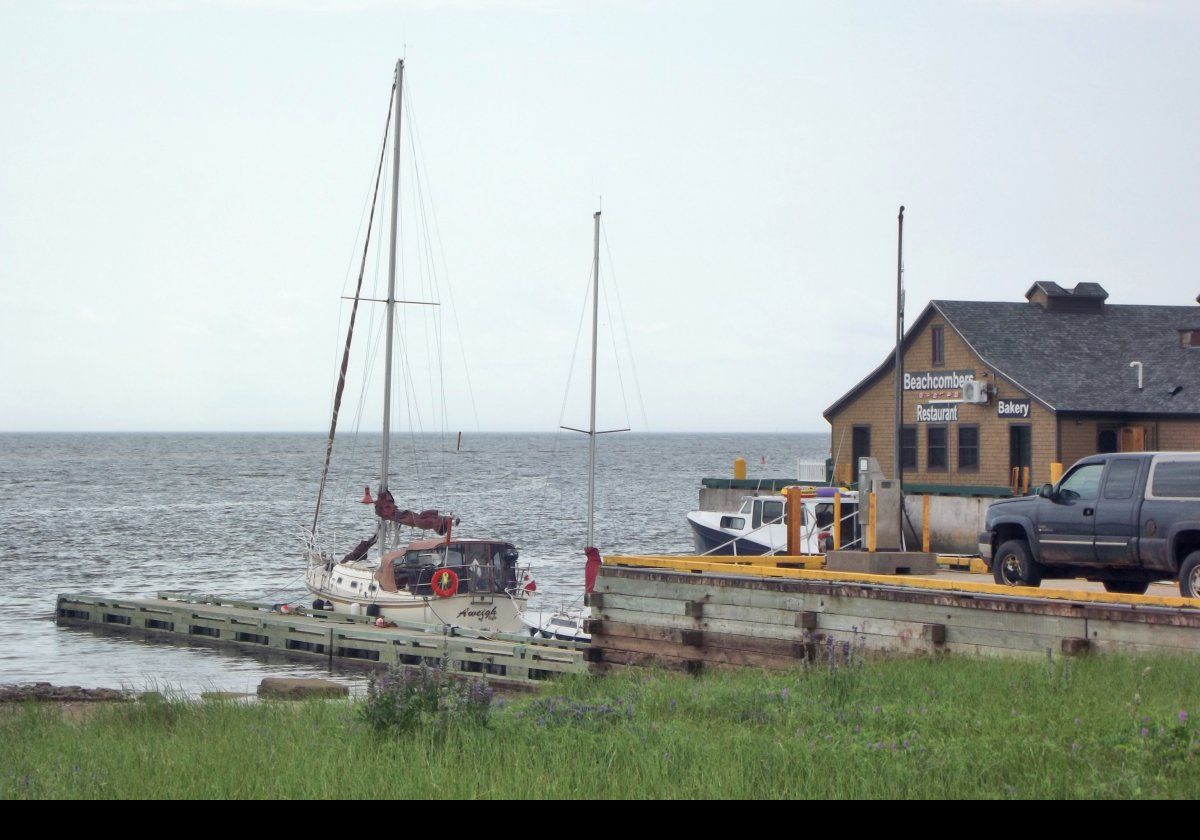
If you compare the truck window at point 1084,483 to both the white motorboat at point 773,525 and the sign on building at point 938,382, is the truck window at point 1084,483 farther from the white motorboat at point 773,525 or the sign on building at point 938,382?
the sign on building at point 938,382

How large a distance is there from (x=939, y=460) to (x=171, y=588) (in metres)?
27.3

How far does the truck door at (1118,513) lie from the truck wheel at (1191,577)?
0.94 meters

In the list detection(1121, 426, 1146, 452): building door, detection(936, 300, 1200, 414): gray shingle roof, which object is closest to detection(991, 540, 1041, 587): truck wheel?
detection(936, 300, 1200, 414): gray shingle roof

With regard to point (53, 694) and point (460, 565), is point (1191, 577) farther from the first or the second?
point (460, 565)

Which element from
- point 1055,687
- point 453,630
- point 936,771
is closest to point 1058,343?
point 453,630

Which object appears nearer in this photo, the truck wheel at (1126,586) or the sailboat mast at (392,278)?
the truck wheel at (1126,586)

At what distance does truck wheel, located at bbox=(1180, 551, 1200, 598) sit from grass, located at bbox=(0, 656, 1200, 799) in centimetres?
332

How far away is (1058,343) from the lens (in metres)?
45.8

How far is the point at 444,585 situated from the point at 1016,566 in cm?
1638

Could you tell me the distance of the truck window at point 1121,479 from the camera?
16719mm

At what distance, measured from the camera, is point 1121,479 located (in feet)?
55.3

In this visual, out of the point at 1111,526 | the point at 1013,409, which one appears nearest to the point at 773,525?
the point at 1013,409

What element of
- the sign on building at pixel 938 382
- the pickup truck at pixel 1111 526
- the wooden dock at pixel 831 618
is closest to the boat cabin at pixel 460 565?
the wooden dock at pixel 831 618
